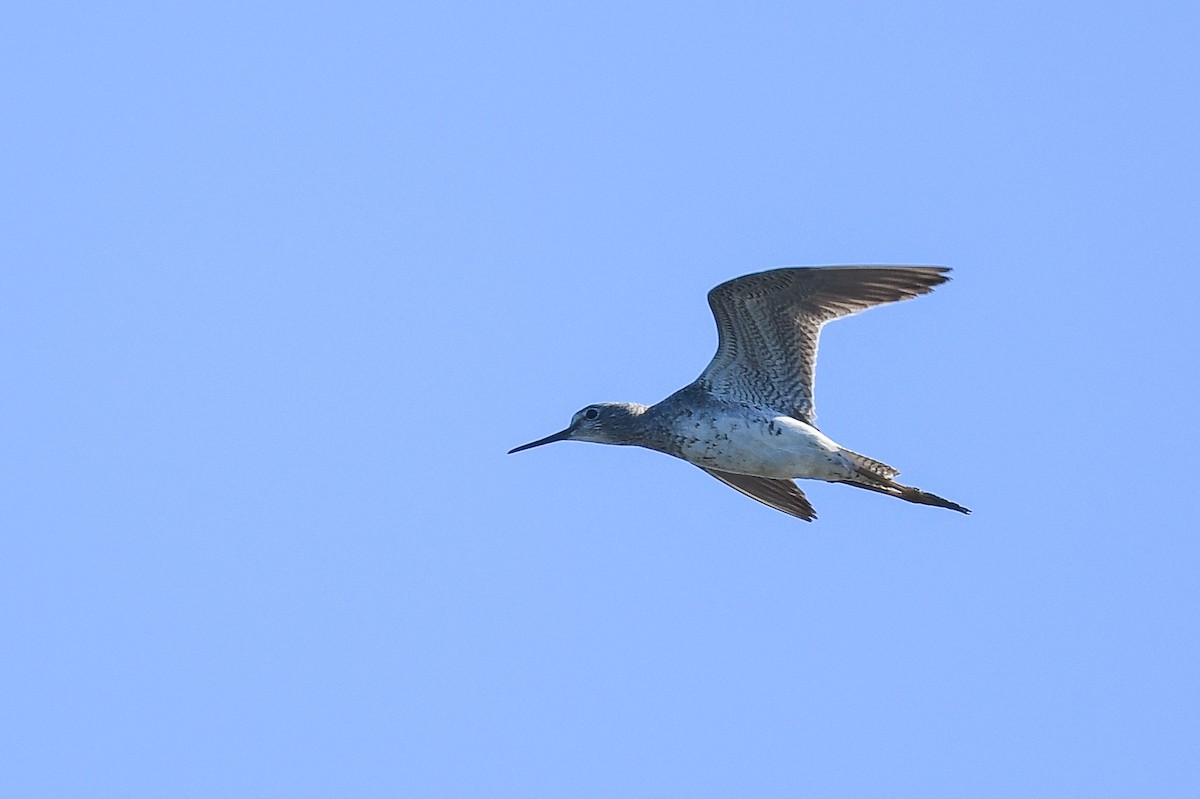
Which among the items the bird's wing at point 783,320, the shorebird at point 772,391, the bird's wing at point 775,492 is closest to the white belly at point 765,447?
the shorebird at point 772,391

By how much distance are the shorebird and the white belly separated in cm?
1

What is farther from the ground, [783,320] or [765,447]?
[783,320]

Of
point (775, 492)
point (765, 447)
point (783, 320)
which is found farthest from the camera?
point (775, 492)

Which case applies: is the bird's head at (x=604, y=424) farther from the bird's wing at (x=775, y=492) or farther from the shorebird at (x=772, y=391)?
the bird's wing at (x=775, y=492)

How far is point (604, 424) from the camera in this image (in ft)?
61.4

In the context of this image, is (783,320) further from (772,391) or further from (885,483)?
(885,483)

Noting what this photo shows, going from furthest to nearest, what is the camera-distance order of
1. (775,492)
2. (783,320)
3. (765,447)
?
1. (775,492)
2. (783,320)
3. (765,447)

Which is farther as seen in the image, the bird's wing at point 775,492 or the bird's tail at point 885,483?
the bird's wing at point 775,492

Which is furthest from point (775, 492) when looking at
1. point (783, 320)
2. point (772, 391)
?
point (783, 320)

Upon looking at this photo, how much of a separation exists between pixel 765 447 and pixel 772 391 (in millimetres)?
778

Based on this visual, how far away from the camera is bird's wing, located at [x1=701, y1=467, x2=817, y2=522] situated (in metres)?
19.1

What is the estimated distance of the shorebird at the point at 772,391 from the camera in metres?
17.6

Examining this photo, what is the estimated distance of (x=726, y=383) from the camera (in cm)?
1825

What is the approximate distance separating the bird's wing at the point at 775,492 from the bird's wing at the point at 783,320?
4.04 ft
